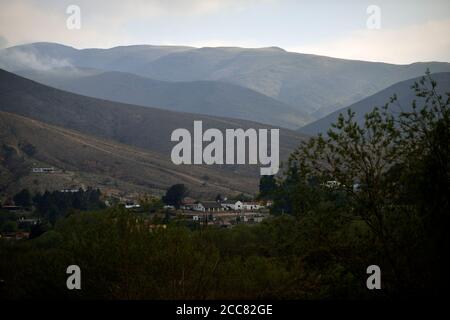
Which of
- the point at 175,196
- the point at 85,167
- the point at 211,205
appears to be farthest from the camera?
the point at 85,167

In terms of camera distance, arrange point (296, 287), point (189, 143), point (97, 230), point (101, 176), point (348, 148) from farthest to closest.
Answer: point (189, 143) → point (101, 176) → point (97, 230) → point (296, 287) → point (348, 148)

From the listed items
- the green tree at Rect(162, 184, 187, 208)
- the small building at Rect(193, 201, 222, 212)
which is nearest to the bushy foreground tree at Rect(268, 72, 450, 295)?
the small building at Rect(193, 201, 222, 212)

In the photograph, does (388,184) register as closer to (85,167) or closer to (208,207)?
(208,207)

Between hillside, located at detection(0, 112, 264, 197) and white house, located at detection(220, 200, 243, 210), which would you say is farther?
hillside, located at detection(0, 112, 264, 197)

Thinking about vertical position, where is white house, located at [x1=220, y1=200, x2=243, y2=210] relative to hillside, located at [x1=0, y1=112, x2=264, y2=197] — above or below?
below

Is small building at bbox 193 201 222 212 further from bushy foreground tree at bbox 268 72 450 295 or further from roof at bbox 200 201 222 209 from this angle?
bushy foreground tree at bbox 268 72 450 295

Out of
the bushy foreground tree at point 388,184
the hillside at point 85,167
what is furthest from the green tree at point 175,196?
the bushy foreground tree at point 388,184

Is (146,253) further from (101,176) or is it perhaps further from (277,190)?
(101,176)

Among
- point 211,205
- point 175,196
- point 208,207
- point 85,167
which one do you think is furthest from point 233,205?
point 85,167

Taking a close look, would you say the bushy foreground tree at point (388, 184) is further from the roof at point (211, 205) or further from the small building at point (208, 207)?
the roof at point (211, 205)

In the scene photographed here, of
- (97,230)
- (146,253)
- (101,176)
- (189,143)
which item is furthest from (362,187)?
(189,143)
